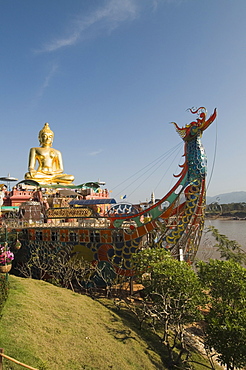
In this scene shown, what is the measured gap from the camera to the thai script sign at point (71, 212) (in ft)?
42.5

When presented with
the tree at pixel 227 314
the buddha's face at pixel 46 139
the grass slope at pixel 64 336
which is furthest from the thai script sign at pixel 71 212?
the buddha's face at pixel 46 139

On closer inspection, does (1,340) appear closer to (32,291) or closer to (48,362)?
(48,362)

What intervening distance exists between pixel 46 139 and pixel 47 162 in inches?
116

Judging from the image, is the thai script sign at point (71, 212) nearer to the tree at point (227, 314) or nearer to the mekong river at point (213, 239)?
the mekong river at point (213, 239)

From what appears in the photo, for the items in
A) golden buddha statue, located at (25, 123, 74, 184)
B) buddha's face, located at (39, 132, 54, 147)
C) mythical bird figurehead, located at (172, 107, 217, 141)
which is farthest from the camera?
buddha's face, located at (39, 132, 54, 147)

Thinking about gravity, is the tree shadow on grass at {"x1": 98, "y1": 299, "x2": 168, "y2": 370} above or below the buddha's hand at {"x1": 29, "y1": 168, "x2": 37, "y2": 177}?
below

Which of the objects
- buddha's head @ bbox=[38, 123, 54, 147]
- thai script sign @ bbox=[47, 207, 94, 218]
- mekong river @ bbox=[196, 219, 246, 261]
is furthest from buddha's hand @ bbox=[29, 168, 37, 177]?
mekong river @ bbox=[196, 219, 246, 261]

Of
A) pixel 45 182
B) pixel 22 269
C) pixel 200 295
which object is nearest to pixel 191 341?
pixel 200 295

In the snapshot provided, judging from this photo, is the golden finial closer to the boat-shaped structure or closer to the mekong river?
the boat-shaped structure

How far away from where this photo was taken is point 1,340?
6.02 metres

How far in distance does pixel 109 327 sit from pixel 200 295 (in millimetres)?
3306

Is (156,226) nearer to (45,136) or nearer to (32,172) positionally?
(32,172)

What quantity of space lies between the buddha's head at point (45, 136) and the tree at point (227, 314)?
76.3ft

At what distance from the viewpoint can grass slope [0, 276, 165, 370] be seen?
6.06 meters
